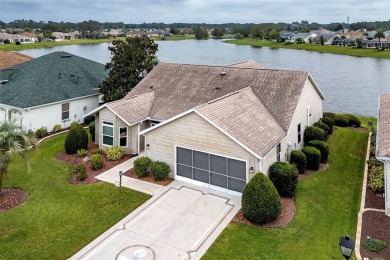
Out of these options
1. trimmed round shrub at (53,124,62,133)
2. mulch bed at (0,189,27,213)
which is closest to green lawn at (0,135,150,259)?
mulch bed at (0,189,27,213)

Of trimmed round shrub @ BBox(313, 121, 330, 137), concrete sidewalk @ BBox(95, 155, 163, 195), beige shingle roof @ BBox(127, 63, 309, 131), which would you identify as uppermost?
beige shingle roof @ BBox(127, 63, 309, 131)

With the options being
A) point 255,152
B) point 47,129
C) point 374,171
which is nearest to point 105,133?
point 47,129

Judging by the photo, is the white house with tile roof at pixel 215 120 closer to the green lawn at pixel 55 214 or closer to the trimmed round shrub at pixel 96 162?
the trimmed round shrub at pixel 96 162

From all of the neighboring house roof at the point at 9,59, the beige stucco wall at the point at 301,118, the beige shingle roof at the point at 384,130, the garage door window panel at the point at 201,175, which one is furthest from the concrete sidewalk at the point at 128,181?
the neighboring house roof at the point at 9,59

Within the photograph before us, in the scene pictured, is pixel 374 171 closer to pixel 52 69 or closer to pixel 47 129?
pixel 47 129

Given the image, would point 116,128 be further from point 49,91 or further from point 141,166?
point 49,91

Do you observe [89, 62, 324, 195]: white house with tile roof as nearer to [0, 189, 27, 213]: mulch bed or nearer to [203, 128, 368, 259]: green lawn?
[203, 128, 368, 259]: green lawn

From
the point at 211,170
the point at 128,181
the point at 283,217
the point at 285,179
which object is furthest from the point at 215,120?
the point at 128,181
